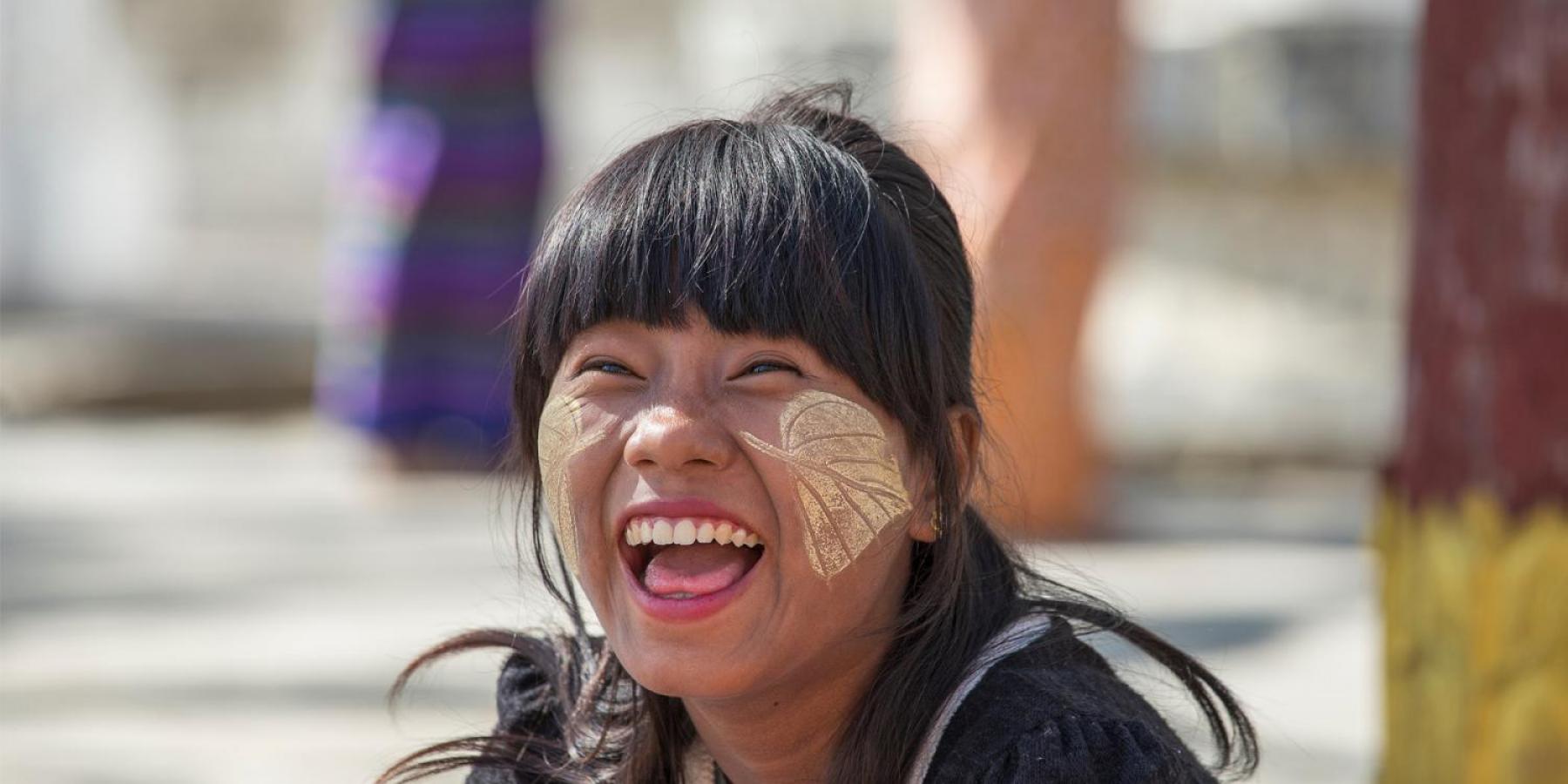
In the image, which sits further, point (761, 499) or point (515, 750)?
point (515, 750)

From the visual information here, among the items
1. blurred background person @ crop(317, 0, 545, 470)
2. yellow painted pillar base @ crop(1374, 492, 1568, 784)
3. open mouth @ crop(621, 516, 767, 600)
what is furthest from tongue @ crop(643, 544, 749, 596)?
blurred background person @ crop(317, 0, 545, 470)

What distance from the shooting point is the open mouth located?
180 centimetres

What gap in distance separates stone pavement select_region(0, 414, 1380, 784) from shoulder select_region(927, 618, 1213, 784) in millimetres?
869

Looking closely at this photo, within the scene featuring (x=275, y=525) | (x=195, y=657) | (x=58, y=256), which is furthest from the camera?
(x=58, y=256)

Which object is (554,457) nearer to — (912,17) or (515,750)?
(515,750)

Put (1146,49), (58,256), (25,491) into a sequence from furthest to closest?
1. (58,256)
2. (1146,49)
3. (25,491)

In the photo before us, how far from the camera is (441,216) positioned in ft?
25.4

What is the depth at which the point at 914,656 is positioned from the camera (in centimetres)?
192

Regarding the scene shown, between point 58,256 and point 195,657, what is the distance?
10.3m

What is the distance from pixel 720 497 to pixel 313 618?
4.09 m

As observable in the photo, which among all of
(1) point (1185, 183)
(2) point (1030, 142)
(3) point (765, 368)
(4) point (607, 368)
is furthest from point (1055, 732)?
(1) point (1185, 183)

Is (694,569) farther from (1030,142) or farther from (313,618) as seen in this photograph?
(1030,142)

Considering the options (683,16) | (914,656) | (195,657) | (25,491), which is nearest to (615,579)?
(914,656)

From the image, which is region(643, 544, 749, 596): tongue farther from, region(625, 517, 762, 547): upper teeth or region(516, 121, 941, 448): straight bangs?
region(516, 121, 941, 448): straight bangs
